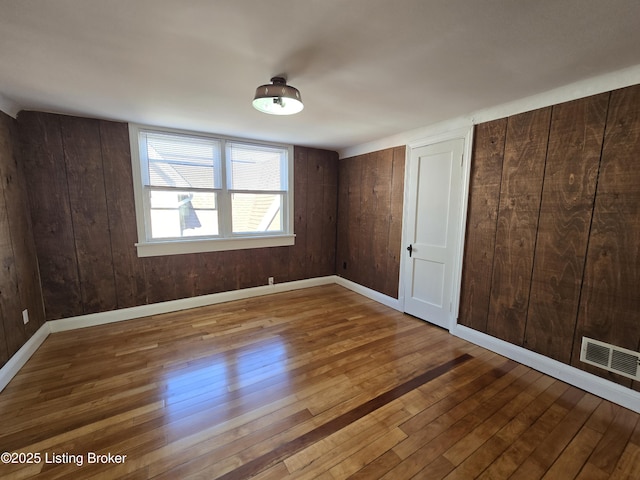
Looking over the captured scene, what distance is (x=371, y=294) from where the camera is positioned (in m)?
4.13

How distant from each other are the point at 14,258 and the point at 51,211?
65 centimetres

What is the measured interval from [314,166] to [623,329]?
152 inches

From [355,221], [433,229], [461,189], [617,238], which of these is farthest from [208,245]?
[617,238]

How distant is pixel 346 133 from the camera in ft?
11.4

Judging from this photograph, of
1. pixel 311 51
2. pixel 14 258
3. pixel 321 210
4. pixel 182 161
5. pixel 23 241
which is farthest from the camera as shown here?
pixel 321 210

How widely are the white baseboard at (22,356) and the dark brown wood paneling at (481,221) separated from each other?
4072mm

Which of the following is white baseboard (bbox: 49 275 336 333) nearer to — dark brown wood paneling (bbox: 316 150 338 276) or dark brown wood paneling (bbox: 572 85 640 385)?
dark brown wood paneling (bbox: 316 150 338 276)

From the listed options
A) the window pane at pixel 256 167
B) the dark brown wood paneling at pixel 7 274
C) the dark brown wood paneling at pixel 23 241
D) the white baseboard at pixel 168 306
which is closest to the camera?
the dark brown wood paneling at pixel 7 274

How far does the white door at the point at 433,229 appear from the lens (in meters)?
2.96

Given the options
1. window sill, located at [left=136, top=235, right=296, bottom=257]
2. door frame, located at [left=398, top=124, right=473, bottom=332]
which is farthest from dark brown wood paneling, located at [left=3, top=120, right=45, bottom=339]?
door frame, located at [left=398, top=124, right=473, bottom=332]

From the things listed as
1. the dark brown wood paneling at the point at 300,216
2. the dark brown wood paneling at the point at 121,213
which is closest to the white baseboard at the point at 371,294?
the dark brown wood paneling at the point at 300,216

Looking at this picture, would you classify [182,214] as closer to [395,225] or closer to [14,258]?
[14,258]

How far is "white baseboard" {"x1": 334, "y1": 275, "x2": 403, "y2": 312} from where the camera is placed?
3719 mm

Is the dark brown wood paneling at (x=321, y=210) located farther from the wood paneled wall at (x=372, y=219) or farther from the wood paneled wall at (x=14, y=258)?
the wood paneled wall at (x=14, y=258)
